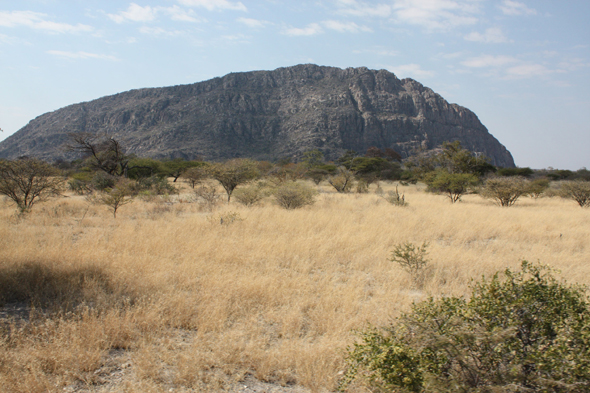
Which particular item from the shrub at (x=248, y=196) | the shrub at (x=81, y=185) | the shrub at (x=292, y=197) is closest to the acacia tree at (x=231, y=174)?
the shrub at (x=248, y=196)

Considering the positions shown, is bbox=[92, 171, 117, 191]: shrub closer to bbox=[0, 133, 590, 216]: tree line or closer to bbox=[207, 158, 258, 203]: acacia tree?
bbox=[0, 133, 590, 216]: tree line

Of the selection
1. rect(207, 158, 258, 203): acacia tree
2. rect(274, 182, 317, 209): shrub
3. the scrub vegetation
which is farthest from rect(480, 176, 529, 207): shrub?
rect(207, 158, 258, 203): acacia tree

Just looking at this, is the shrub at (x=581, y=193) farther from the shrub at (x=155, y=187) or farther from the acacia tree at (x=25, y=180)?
the acacia tree at (x=25, y=180)

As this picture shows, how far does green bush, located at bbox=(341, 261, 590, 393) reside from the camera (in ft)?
6.63

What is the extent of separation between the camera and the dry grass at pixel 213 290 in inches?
120

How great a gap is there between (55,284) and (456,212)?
14.3 metres

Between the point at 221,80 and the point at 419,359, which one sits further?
the point at 221,80

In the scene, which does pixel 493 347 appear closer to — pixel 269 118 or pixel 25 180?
pixel 25 180

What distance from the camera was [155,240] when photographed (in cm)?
739

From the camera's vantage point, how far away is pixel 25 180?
40.2 ft

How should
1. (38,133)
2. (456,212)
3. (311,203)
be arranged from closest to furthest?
(456,212), (311,203), (38,133)

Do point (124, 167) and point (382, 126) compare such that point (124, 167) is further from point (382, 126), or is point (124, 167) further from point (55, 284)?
point (382, 126)

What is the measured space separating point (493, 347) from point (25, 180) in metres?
16.1

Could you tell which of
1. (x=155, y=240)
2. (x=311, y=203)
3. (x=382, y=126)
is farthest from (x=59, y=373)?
(x=382, y=126)
